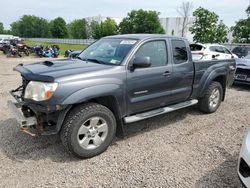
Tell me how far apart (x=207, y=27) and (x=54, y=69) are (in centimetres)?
2483

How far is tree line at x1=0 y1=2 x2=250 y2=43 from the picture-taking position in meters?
26.0

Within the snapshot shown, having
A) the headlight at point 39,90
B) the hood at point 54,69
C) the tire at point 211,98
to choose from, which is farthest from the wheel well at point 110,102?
the tire at point 211,98

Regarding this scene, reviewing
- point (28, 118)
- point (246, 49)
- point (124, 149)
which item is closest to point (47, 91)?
point (28, 118)

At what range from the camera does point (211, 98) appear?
599cm

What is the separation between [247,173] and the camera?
2.74 meters

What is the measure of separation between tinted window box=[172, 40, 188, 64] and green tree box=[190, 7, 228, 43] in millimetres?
22447

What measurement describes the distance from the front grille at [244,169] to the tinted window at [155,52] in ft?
7.45

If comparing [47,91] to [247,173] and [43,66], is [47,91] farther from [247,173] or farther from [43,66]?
[247,173]

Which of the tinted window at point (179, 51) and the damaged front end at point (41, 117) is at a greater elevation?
the tinted window at point (179, 51)

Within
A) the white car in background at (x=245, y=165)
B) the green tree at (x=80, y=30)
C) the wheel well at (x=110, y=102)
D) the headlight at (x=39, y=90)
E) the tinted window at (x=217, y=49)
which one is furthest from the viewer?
the green tree at (x=80, y=30)

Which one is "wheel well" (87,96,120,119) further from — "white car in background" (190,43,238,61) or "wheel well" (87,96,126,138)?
"white car in background" (190,43,238,61)

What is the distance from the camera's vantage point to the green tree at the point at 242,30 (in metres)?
25.5

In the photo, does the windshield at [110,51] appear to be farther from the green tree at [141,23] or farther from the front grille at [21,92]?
the green tree at [141,23]

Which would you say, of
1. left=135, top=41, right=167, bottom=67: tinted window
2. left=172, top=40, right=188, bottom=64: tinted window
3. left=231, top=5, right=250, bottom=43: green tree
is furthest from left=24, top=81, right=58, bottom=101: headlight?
left=231, top=5, right=250, bottom=43: green tree
